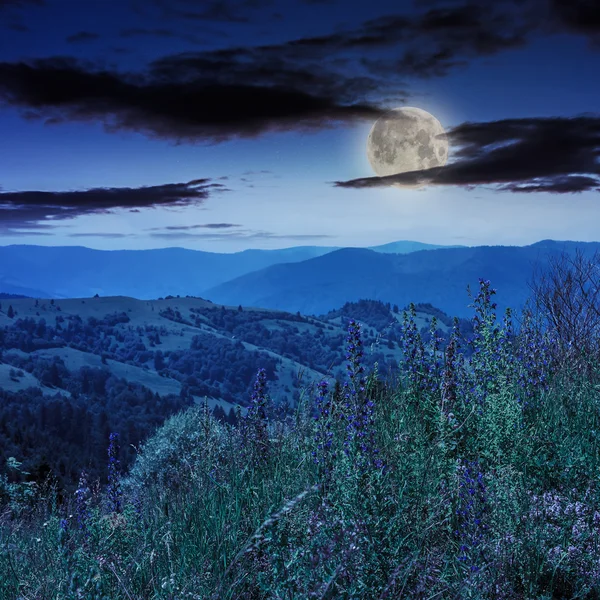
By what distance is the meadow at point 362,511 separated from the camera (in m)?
2.92

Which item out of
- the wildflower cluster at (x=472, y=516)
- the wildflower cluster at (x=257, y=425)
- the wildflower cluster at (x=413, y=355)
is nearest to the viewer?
the wildflower cluster at (x=472, y=516)

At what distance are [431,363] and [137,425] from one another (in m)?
67.5

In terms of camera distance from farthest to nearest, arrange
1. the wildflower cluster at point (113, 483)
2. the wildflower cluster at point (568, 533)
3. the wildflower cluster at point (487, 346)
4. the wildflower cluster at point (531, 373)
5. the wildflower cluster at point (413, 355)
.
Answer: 1. the wildflower cluster at point (531, 373)
2. the wildflower cluster at point (413, 355)
3. the wildflower cluster at point (487, 346)
4. the wildflower cluster at point (113, 483)
5. the wildflower cluster at point (568, 533)

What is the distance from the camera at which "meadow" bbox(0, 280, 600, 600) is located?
292cm

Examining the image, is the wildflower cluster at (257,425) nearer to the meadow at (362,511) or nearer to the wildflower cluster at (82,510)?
the meadow at (362,511)

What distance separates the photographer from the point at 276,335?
140125 mm

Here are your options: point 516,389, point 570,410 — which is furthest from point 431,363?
point 570,410

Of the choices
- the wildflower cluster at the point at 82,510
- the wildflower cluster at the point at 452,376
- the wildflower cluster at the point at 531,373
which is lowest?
the wildflower cluster at the point at 82,510

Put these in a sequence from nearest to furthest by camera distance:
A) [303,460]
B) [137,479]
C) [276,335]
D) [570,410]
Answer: [303,460] → [570,410] → [137,479] → [276,335]

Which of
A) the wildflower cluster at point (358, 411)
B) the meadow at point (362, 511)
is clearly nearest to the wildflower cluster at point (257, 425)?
the meadow at point (362, 511)

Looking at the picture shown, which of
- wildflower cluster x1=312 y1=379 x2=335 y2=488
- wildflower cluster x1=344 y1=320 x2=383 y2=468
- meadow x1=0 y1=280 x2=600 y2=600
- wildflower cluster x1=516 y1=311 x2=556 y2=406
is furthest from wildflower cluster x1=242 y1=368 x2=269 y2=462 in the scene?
wildflower cluster x1=516 y1=311 x2=556 y2=406

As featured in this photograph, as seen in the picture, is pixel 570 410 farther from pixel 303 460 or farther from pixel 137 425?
pixel 137 425

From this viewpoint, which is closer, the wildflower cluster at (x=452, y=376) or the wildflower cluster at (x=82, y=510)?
the wildflower cluster at (x=82, y=510)

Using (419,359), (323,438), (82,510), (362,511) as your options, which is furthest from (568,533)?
(82,510)
